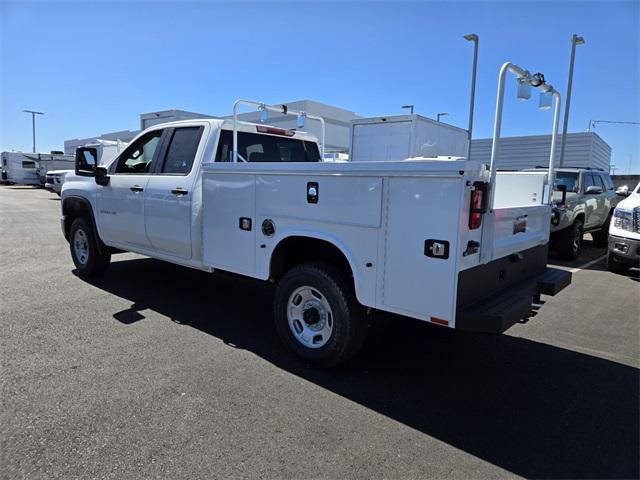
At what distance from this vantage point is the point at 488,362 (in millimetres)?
4066

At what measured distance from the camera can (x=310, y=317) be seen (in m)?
3.84

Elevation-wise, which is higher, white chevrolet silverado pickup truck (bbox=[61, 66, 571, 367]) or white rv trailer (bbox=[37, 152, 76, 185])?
white rv trailer (bbox=[37, 152, 76, 185])

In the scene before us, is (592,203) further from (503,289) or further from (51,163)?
(51,163)

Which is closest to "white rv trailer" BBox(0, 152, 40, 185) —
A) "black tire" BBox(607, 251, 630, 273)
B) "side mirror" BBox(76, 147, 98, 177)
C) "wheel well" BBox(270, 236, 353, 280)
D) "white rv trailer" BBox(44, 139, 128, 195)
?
"white rv trailer" BBox(44, 139, 128, 195)

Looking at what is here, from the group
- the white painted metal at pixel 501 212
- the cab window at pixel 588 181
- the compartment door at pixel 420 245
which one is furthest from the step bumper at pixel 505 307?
the cab window at pixel 588 181

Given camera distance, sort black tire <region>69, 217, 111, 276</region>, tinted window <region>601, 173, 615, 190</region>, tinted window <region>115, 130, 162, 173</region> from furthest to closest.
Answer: tinted window <region>601, 173, 615, 190</region> < black tire <region>69, 217, 111, 276</region> < tinted window <region>115, 130, 162, 173</region>

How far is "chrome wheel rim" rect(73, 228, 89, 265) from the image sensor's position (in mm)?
6633

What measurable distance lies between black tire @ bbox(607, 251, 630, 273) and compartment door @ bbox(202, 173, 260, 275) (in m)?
6.92

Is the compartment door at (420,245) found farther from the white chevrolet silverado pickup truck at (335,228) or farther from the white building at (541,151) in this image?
the white building at (541,151)

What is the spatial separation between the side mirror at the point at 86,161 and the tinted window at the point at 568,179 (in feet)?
30.1

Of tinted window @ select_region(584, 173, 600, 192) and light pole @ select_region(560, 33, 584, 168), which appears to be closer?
tinted window @ select_region(584, 173, 600, 192)

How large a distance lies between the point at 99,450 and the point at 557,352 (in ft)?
13.0

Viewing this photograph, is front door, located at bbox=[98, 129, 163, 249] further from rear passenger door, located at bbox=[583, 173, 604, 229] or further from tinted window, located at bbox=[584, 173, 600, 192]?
tinted window, located at bbox=[584, 173, 600, 192]

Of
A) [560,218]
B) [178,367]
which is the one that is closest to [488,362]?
[178,367]
